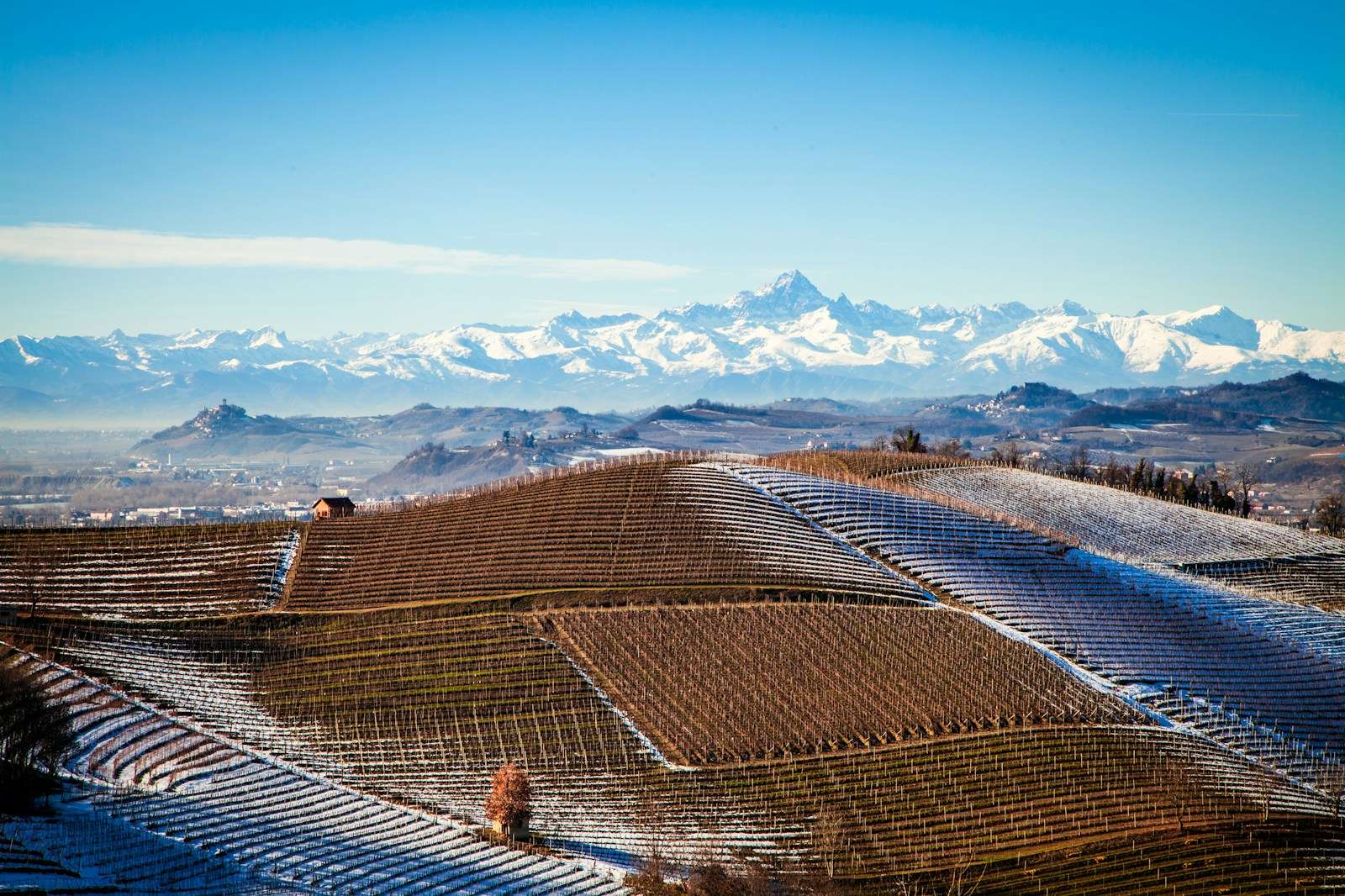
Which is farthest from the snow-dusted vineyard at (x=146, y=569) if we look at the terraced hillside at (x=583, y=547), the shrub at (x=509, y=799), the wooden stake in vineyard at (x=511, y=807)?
the wooden stake in vineyard at (x=511, y=807)

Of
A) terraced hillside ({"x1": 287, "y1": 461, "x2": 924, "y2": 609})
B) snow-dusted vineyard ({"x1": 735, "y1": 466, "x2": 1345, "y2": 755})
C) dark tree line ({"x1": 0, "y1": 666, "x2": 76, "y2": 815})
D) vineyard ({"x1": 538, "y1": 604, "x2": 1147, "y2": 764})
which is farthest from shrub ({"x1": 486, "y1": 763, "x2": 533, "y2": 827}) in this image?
snow-dusted vineyard ({"x1": 735, "y1": 466, "x2": 1345, "y2": 755})

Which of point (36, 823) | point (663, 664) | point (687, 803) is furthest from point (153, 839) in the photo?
point (663, 664)

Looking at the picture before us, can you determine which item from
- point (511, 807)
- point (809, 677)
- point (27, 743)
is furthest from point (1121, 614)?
point (27, 743)

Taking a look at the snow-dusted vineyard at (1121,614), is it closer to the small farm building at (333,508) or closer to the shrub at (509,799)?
the shrub at (509,799)

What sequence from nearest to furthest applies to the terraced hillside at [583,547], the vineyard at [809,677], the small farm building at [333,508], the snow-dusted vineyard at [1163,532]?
the vineyard at [809,677] → the terraced hillside at [583,547] → the snow-dusted vineyard at [1163,532] → the small farm building at [333,508]

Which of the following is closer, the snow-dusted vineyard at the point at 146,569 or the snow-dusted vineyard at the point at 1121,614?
the snow-dusted vineyard at the point at 1121,614

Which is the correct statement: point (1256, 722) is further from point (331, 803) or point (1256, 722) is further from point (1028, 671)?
point (331, 803)
